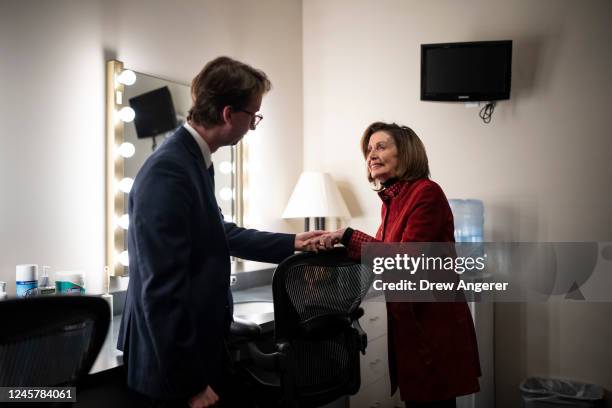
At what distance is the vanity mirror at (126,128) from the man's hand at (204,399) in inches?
42.9

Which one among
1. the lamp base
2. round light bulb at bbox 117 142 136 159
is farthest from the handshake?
the lamp base

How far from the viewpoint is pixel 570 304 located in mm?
2848

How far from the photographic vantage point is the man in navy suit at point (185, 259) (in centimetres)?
121

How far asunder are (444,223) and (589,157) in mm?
1496

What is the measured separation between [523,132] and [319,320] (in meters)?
1.89

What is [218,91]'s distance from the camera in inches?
56.7

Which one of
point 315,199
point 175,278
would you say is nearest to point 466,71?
point 315,199

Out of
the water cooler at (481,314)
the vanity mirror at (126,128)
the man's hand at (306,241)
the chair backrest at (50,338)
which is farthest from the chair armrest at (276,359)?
the water cooler at (481,314)

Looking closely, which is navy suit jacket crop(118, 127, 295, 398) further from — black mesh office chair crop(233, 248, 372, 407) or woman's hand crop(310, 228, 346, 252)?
woman's hand crop(310, 228, 346, 252)

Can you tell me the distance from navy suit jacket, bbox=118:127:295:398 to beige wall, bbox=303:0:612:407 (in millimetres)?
2059

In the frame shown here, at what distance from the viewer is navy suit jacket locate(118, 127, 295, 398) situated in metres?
1.21

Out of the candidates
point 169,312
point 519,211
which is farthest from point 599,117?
point 169,312

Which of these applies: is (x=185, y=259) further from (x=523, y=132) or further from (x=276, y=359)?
(x=523, y=132)

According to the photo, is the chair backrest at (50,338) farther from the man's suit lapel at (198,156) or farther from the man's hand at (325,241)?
the man's hand at (325,241)
